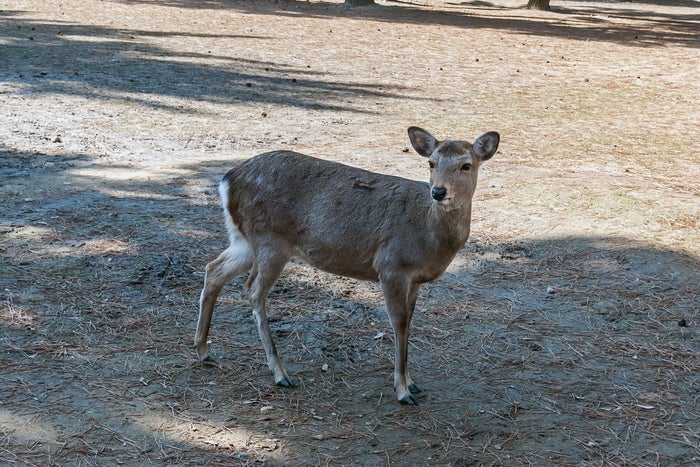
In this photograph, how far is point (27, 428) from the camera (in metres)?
4.19

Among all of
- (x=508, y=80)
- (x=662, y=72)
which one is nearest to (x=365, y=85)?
(x=508, y=80)

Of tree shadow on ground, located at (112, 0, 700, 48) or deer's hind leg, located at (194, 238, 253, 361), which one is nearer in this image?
deer's hind leg, located at (194, 238, 253, 361)

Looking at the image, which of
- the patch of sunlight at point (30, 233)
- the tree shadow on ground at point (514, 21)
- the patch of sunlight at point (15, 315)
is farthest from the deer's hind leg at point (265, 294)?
the tree shadow on ground at point (514, 21)

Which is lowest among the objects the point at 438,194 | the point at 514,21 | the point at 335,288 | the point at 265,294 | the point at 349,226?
the point at 335,288

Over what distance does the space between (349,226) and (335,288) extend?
4.70 feet

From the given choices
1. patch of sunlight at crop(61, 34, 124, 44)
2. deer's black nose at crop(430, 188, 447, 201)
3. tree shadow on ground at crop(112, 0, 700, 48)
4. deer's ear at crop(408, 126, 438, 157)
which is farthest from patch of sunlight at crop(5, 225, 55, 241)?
tree shadow on ground at crop(112, 0, 700, 48)

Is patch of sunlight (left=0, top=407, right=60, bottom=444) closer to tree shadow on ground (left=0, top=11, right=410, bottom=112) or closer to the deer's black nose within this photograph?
the deer's black nose

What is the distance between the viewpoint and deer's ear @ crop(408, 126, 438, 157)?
15.4 feet

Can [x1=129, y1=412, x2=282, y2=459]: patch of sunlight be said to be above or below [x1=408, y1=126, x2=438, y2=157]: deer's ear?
below

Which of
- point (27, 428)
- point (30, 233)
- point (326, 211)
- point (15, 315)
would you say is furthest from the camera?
point (30, 233)

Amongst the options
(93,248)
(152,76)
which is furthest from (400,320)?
(152,76)

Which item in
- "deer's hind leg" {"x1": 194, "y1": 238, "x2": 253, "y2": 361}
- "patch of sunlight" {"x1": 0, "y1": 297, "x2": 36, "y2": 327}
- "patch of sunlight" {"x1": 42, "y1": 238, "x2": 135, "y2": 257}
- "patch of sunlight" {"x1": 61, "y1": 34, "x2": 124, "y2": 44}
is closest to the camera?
"deer's hind leg" {"x1": 194, "y1": 238, "x2": 253, "y2": 361}

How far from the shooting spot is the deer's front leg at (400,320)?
4.64 metres

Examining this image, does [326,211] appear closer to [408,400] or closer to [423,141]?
[423,141]
